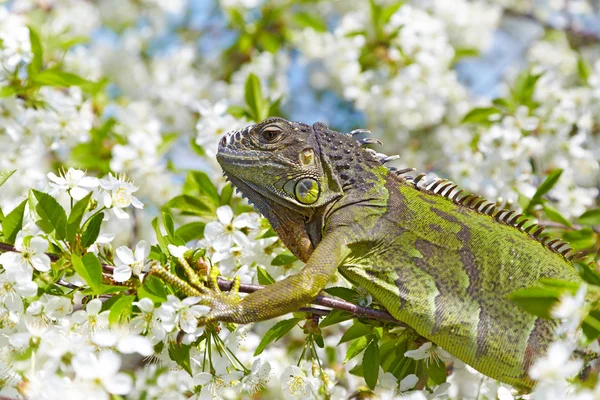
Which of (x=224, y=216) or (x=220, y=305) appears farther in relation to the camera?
(x=224, y=216)

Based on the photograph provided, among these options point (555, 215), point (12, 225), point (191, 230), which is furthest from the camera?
point (555, 215)

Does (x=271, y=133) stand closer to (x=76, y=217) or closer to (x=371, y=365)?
(x=76, y=217)

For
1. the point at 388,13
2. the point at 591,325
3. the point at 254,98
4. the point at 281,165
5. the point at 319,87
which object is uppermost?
the point at 388,13

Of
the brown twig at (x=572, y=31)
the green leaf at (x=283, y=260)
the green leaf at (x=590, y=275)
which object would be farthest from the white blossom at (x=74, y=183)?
the brown twig at (x=572, y=31)

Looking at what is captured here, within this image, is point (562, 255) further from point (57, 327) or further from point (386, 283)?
point (57, 327)

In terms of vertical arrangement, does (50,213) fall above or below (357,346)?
above

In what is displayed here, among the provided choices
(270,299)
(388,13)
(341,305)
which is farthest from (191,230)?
(388,13)

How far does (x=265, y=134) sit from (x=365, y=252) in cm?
87

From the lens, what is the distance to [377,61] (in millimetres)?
6918

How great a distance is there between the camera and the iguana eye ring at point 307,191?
3486 millimetres

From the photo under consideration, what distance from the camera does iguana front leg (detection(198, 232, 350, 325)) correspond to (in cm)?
292

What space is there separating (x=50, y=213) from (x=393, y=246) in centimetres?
164

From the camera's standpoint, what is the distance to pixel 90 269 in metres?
2.76

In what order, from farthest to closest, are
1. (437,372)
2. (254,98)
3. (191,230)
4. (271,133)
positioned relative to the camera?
(254,98) → (191,230) → (271,133) → (437,372)
